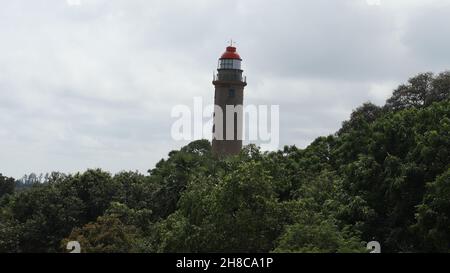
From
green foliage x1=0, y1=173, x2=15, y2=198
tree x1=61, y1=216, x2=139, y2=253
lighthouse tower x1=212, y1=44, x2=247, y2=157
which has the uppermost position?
lighthouse tower x1=212, y1=44, x2=247, y2=157

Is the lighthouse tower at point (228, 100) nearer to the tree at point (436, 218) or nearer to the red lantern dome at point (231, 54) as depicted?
the red lantern dome at point (231, 54)

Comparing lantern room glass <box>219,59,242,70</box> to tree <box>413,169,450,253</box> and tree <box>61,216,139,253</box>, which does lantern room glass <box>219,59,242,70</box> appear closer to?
tree <box>61,216,139,253</box>

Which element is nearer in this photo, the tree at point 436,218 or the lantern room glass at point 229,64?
the tree at point 436,218

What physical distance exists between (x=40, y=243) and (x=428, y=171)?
27.8 metres

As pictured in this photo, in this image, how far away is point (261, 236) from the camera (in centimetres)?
2747

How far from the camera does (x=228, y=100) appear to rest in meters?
70.9

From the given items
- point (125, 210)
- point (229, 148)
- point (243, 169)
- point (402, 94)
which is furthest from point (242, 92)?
point (243, 169)

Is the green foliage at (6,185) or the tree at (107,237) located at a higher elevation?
the green foliage at (6,185)

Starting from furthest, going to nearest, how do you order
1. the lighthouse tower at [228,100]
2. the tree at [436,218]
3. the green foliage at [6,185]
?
the green foliage at [6,185] < the lighthouse tower at [228,100] < the tree at [436,218]

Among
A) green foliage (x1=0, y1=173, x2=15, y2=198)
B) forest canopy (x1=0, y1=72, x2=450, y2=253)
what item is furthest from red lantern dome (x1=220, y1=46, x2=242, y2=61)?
green foliage (x1=0, y1=173, x2=15, y2=198)

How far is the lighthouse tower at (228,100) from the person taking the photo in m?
70.8

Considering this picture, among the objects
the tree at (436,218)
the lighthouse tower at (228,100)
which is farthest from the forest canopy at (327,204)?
the lighthouse tower at (228,100)

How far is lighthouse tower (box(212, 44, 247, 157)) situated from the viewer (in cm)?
7075
